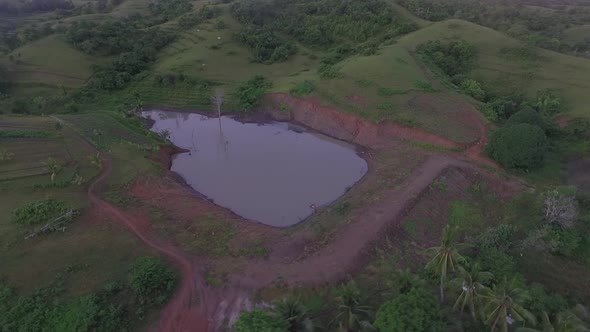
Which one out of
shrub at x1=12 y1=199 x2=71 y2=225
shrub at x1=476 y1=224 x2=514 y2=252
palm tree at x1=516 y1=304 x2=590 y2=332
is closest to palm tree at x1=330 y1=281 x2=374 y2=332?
palm tree at x1=516 y1=304 x2=590 y2=332

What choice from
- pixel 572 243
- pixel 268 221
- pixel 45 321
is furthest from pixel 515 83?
pixel 45 321

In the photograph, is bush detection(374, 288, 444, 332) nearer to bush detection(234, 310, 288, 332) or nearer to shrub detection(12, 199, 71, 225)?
bush detection(234, 310, 288, 332)

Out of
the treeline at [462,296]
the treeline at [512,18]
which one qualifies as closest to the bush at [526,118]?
the treeline at [462,296]

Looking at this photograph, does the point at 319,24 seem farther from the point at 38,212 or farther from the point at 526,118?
the point at 38,212

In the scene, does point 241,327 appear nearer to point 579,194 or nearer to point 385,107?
point 579,194

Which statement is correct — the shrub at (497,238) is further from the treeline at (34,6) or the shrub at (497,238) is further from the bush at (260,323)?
the treeline at (34,6)

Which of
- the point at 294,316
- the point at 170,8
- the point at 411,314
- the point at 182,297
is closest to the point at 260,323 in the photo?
the point at 294,316
